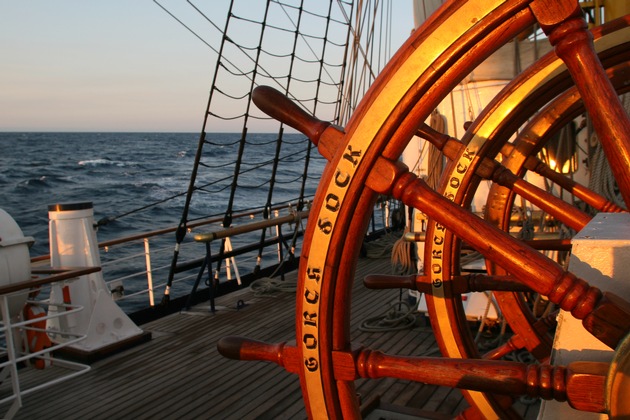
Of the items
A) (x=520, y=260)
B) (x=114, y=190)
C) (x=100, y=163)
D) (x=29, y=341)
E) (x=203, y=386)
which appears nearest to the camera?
(x=520, y=260)

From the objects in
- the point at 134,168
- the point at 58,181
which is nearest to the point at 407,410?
the point at 58,181

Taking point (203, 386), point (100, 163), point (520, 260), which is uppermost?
point (520, 260)

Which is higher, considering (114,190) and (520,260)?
(520,260)

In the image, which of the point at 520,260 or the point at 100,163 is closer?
the point at 520,260

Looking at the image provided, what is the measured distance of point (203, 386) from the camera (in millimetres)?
3744

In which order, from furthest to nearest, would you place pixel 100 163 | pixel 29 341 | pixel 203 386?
1. pixel 100 163
2. pixel 29 341
3. pixel 203 386

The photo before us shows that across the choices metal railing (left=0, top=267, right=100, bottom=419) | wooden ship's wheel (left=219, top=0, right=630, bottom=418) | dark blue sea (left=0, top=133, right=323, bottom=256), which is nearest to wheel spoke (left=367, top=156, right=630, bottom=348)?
wooden ship's wheel (left=219, top=0, right=630, bottom=418)

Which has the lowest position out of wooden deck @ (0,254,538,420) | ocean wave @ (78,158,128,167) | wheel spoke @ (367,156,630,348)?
ocean wave @ (78,158,128,167)

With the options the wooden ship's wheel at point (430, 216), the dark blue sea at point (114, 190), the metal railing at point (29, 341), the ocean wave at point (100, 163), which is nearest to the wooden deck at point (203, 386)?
the metal railing at point (29, 341)

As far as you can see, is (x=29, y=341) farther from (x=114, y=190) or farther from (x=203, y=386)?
(x=114, y=190)

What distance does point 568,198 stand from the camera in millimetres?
5137

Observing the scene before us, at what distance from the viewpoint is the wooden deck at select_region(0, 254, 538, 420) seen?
10.9 feet

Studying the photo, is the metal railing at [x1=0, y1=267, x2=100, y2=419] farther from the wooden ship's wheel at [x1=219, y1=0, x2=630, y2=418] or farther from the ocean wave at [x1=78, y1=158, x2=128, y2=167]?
the ocean wave at [x1=78, y1=158, x2=128, y2=167]

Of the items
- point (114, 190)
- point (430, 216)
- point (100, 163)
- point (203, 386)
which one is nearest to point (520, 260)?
point (430, 216)
